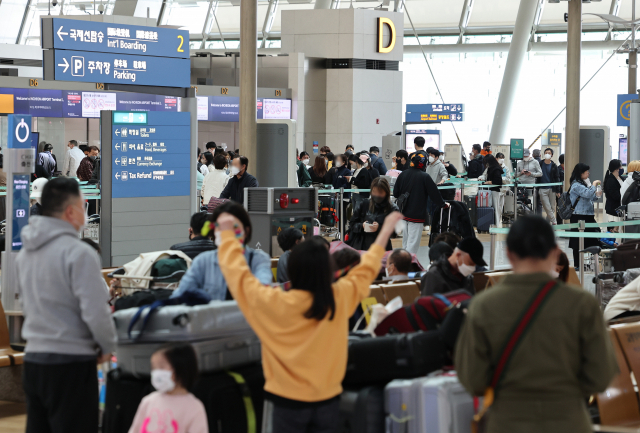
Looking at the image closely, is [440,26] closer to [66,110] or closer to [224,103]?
[224,103]

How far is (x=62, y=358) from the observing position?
2.98 m

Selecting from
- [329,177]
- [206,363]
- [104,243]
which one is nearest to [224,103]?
[329,177]

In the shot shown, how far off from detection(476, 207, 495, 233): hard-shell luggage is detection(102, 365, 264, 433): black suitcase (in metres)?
12.0

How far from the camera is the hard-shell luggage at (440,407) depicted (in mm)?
3125

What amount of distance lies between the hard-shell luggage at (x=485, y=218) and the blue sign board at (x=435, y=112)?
29.3 feet

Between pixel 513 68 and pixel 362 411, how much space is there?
876 inches

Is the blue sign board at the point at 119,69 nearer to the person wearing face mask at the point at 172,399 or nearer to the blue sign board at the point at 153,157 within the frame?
the blue sign board at the point at 153,157

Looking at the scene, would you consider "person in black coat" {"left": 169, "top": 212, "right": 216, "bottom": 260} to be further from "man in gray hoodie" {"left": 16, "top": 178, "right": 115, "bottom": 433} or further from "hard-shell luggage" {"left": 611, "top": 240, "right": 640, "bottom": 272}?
"hard-shell luggage" {"left": 611, "top": 240, "right": 640, "bottom": 272}

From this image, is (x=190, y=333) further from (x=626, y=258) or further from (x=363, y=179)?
(x=363, y=179)

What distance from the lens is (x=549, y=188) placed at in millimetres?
16078

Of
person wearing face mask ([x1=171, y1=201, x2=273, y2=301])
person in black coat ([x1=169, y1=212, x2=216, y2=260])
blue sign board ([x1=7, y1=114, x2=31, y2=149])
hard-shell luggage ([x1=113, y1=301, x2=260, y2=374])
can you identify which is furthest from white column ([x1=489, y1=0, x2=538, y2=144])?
hard-shell luggage ([x1=113, y1=301, x2=260, y2=374])

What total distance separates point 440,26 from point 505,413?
25722 mm

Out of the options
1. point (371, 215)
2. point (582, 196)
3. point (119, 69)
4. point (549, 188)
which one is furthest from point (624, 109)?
point (119, 69)

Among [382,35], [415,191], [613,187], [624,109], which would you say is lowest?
[415,191]
